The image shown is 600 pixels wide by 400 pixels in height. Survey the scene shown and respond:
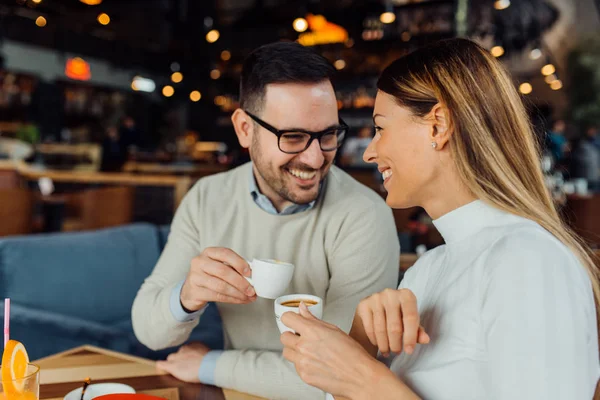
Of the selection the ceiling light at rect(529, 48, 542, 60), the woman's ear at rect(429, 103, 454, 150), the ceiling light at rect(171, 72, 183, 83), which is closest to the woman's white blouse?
the woman's ear at rect(429, 103, 454, 150)

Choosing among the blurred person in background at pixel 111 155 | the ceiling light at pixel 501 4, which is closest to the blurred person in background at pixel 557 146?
the ceiling light at pixel 501 4

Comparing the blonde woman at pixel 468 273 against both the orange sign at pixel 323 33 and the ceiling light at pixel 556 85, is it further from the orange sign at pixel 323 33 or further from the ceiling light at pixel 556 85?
the ceiling light at pixel 556 85

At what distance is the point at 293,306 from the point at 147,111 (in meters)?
14.6

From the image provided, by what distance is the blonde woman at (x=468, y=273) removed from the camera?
2.75ft

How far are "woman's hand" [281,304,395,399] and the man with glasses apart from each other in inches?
20.3

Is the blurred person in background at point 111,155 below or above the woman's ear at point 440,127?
below

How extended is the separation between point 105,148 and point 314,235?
26.5ft

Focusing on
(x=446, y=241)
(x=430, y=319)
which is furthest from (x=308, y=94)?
(x=430, y=319)

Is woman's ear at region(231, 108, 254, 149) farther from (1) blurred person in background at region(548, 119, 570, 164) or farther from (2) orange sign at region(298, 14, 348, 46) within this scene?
(2) orange sign at region(298, 14, 348, 46)

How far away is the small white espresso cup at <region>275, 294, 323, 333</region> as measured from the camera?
108 centimetres

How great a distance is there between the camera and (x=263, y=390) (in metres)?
1.40

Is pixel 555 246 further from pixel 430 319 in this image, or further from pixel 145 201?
pixel 145 201

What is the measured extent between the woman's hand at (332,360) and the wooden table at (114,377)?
20.3 inches

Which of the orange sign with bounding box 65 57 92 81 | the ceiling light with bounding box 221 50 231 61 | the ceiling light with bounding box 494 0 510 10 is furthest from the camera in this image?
the orange sign with bounding box 65 57 92 81
